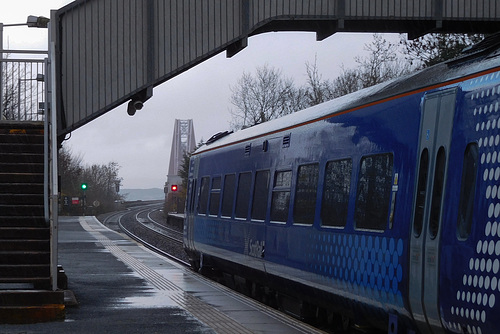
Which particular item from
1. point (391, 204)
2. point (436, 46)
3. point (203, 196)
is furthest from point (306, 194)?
point (436, 46)

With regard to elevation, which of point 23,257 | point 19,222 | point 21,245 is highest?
point 19,222

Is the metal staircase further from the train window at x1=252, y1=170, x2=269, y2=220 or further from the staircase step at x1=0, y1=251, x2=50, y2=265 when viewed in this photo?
the train window at x1=252, y1=170, x2=269, y2=220

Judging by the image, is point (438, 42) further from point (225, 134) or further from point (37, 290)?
point (37, 290)

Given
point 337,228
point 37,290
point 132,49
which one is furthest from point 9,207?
point 337,228

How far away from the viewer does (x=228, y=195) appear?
15.1m

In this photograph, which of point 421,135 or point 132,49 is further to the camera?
point 132,49

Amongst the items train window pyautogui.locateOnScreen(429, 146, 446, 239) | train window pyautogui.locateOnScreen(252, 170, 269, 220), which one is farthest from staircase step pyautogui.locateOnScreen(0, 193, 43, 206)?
train window pyautogui.locateOnScreen(429, 146, 446, 239)

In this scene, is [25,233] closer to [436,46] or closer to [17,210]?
[17,210]

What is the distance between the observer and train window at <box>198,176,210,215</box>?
17.2 m

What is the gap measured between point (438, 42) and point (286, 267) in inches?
604

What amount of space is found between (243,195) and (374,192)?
5546 millimetres

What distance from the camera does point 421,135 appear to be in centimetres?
Result: 756

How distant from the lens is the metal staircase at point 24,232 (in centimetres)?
1056

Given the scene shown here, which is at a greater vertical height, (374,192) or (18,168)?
(18,168)
